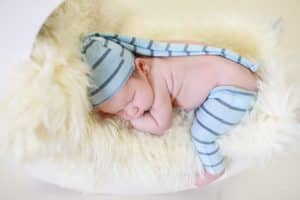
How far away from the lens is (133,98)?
29.8 inches

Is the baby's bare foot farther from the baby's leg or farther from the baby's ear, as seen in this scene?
the baby's ear

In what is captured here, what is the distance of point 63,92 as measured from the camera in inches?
26.2

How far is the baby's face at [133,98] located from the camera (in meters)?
0.75

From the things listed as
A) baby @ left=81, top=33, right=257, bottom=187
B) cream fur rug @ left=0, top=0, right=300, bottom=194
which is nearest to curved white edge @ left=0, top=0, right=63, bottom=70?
cream fur rug @ left=0, top=0, right=300, bottom=194

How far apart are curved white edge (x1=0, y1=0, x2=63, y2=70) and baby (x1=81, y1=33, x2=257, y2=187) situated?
135 millimetres

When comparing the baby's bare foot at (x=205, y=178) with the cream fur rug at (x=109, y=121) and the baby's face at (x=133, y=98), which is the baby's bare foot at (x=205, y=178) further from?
the baby's face at (x=133, y=98)

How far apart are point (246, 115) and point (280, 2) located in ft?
1.81

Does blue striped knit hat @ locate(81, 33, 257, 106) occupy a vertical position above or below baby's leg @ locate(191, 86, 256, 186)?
above

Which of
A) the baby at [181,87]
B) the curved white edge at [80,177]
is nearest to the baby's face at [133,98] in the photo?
the baby at [181,87]

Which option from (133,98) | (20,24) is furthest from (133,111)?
(20,24)

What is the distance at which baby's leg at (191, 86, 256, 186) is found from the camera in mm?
768

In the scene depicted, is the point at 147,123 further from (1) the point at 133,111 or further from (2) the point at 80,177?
(2) the point at 80,177

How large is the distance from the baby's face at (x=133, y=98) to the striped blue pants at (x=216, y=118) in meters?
0.09

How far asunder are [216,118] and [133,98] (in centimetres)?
14
